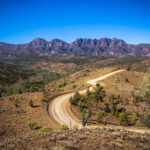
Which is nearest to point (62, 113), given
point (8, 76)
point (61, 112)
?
point (61, 112)

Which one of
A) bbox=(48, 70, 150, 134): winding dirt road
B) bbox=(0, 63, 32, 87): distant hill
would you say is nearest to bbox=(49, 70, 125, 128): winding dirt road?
bbox=(48, 70, 150, 134): winding dirt road

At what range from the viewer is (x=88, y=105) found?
94.1 ft

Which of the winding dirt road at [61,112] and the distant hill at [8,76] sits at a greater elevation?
the distant hill at [8,76]

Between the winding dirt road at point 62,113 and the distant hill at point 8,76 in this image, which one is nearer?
the winding dirt road at point 62,113

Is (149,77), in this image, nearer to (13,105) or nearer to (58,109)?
(58,109)

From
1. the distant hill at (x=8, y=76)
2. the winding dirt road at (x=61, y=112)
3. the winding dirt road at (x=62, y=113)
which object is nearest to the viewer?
the winding dirt road at (x=62, y=113)

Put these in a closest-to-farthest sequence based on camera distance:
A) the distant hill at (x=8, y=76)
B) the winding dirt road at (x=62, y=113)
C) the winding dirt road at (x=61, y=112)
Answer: the winding dirt road at (x=62, y=113) → the winding dirt road at (x=61, y=112) → the distant hill at (x=8, y=76)

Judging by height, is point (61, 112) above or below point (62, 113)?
above

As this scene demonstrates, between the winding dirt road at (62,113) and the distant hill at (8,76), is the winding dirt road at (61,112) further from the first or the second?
the distant hill at (8,76)

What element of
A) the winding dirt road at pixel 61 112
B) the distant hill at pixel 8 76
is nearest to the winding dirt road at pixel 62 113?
the winding dirt road at pixel 61 112

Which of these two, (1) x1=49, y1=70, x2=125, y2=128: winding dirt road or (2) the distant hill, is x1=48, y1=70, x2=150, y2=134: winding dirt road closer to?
(1) x1=49, y1=70, x2=125, y2=128: winding dirt road

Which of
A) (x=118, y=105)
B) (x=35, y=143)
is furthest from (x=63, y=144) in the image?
(x=118, y=105)

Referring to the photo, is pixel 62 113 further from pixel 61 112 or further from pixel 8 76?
pixel 8 76

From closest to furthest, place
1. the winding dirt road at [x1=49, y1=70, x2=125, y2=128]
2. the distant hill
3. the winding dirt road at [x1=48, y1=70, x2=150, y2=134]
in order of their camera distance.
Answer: the winding dirt road at [x1=48, y1=70, x2=150, y2=134], the winding dirt road at [x1=49, y1=70, x2=125, y2=128], the distant hill
